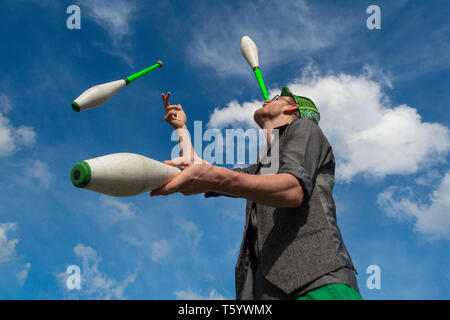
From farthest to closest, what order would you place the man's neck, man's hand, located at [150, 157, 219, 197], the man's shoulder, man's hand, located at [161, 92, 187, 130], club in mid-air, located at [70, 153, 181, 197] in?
man's hand, located at [161, 92, 187, 130] < the man's neck < the man's shoulder < man's hand, located at [150, 157, 219, 197] < club in mid-air, located at [70, 153, 181, 197]

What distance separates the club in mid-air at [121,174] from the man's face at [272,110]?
1287mm

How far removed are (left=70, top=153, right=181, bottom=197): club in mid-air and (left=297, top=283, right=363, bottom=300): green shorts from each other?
0.97m

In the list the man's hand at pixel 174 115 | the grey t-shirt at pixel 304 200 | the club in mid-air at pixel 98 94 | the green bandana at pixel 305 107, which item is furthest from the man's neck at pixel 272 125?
the club in mid-air at pixel 98 94

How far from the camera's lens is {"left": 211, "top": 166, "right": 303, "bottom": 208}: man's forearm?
180 cm

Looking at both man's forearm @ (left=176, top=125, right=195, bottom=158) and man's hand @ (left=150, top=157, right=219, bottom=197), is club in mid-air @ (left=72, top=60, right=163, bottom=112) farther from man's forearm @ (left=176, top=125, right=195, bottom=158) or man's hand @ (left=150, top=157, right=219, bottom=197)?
man's hand @ (left=150, top=157, right=219, bottom=197)

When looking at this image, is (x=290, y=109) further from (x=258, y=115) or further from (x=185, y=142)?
(x=185, y=142)

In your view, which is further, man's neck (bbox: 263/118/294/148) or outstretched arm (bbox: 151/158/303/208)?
man's neck (bbox: 263/118/294/148)

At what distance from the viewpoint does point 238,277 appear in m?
2.61

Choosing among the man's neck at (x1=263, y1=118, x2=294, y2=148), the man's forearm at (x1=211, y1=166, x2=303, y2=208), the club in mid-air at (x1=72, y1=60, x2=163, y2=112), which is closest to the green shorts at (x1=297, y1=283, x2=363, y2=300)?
the man's forearm at (x1=211, y1=166, x2=303, y2=208)

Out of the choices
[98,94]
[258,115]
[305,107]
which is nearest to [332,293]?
[258,115]

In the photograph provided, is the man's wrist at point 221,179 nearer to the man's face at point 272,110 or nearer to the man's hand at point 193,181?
the man's hand at point 193,181

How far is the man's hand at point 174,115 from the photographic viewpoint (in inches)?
131
